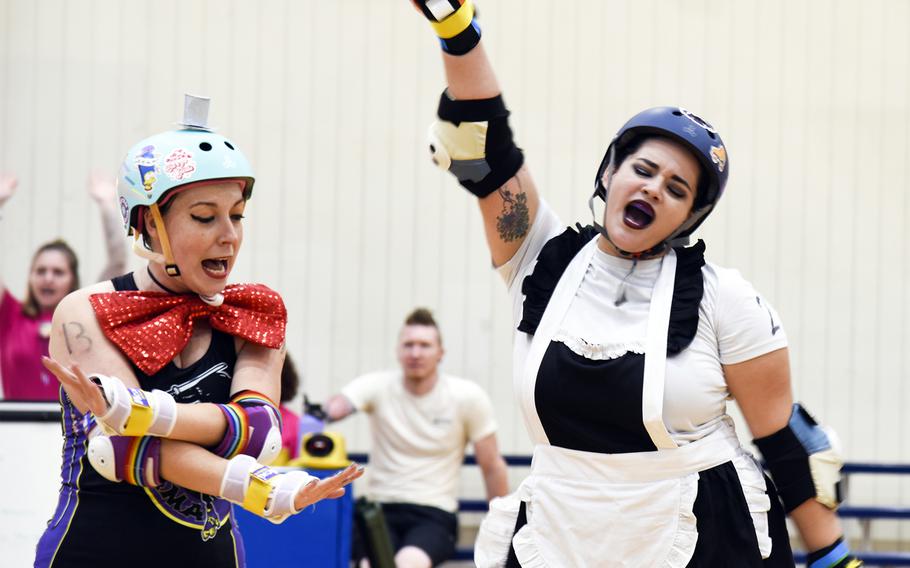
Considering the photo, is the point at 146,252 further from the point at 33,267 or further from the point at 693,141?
the point at 33,267

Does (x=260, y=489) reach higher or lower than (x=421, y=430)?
higher

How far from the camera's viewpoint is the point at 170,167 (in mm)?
2260

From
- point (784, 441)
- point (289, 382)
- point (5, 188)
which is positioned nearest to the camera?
point (784, 441)

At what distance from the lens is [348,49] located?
22.5 feet

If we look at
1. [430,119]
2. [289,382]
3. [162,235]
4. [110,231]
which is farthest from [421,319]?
[162,235]

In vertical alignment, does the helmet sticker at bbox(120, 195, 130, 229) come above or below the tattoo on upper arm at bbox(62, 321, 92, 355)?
above

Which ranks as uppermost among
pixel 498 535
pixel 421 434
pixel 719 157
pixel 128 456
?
pixel 719 157

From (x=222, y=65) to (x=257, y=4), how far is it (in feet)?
1.35

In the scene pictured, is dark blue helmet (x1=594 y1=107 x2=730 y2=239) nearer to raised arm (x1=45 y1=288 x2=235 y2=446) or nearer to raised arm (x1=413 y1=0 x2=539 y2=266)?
raised arm (x1=413 y1=0 x2=539 y2=266)

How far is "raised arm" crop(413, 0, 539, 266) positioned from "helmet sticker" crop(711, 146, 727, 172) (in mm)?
424

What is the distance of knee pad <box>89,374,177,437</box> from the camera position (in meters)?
2.06

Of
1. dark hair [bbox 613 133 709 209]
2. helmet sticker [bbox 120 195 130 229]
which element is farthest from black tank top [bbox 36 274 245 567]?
dark hair [bbox 613 133 709 209]

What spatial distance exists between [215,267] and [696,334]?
3.32 ft

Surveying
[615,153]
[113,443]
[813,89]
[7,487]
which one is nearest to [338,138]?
[813,89]
